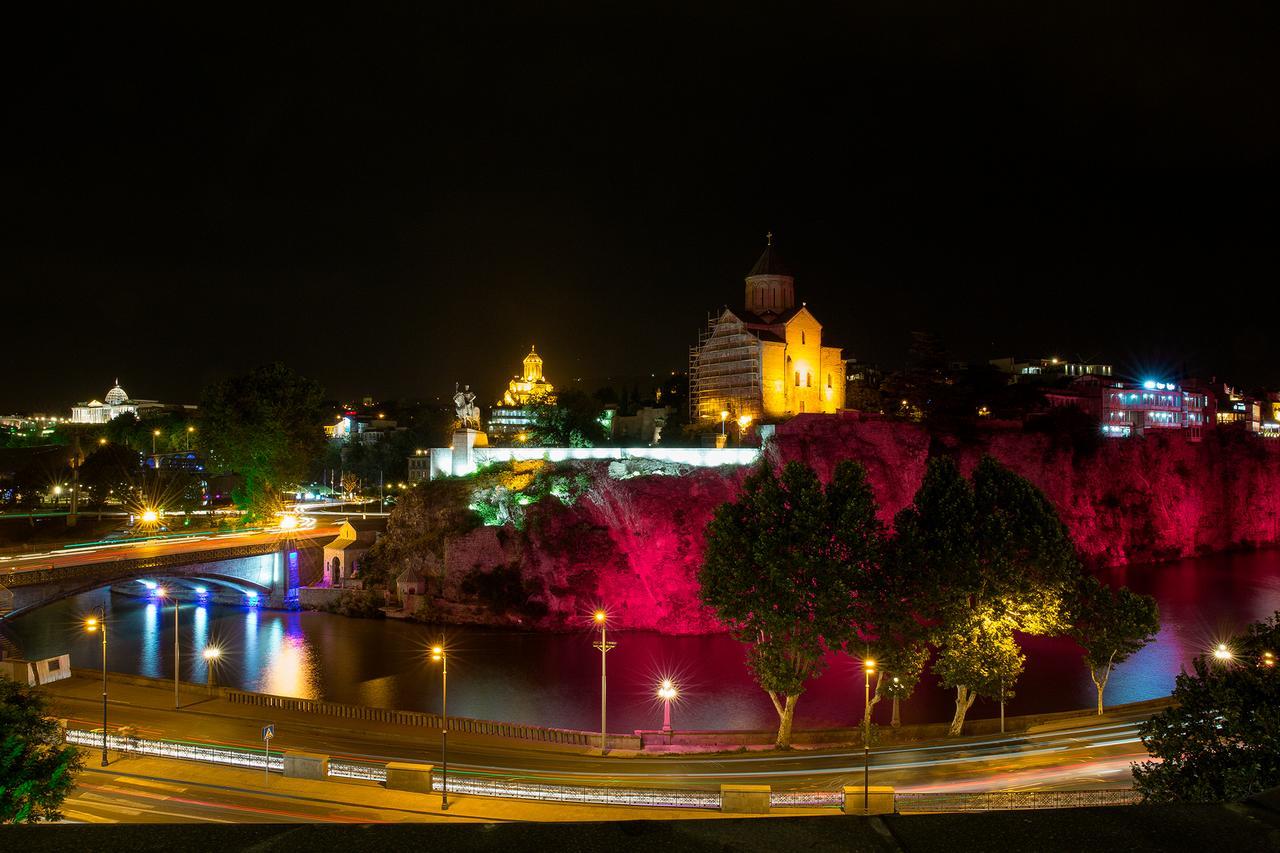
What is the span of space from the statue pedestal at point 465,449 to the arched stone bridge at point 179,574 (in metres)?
12.6

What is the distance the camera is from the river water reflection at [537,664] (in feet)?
105

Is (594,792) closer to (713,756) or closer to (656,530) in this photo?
(713,756)

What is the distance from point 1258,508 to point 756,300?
49.0 metres

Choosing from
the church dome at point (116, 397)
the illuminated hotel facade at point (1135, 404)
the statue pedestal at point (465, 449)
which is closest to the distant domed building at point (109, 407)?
the church dome at point (116, 397)

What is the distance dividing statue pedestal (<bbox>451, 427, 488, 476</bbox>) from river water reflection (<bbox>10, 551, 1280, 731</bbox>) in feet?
46.1

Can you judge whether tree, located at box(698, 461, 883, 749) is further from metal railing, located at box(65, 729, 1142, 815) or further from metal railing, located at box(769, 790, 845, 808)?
metal railing, located at box(65, 729, 1142, 815)

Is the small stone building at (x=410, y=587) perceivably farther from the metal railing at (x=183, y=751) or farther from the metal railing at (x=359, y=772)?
the metal railing at (x=359, y=772)

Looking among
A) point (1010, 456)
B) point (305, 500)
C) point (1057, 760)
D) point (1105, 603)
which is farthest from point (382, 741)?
point (305, 500)

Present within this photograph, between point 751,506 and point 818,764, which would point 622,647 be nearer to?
point 751,506

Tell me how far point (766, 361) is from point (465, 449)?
25.5 m

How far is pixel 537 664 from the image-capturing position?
39406 millimetres

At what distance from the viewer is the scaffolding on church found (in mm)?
68562

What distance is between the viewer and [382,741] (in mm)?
24703

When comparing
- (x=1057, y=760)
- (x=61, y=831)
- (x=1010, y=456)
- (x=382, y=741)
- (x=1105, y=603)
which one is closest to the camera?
(x=61, y=831)
